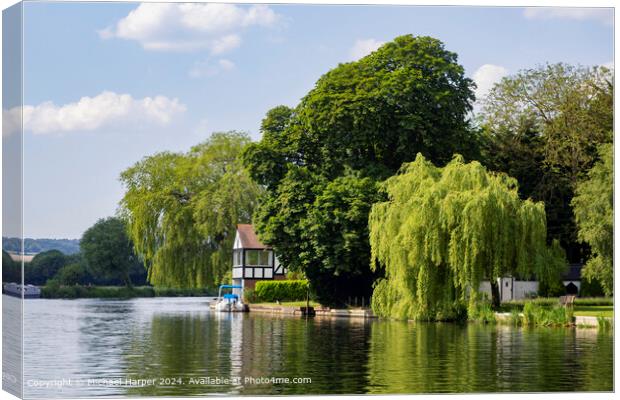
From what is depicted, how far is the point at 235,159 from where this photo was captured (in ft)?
146

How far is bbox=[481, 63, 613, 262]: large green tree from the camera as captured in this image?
30.3 metres

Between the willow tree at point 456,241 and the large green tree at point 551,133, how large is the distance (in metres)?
3.19

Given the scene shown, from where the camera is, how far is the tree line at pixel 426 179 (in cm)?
2689

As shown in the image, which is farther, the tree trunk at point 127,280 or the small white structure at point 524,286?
the tree trunk at point 127,280

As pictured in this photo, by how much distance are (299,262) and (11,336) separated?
22.9m

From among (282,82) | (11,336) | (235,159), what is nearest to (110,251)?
(282,82)

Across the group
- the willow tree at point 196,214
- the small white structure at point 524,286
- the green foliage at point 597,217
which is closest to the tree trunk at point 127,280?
the willow tree at point 196,214

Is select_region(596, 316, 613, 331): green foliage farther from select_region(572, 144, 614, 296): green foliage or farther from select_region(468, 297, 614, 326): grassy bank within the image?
select_region(572, 144, 614, 296): green foliage

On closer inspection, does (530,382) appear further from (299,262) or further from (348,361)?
(299,262)

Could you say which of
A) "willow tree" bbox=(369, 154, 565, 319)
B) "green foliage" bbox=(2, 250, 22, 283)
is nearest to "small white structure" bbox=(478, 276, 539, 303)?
"willow tree" bbox=(369, 154, 565, 319)

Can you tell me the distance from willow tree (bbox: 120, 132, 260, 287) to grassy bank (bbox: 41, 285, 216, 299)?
2.28ft

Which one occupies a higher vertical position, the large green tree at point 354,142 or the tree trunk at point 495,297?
the large green tree at point 354,142

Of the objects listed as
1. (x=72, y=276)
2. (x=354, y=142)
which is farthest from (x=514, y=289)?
(x=72, y=276)

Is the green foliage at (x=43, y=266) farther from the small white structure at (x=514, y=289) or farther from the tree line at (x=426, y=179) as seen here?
the small white structure at (x=514, y=289)
